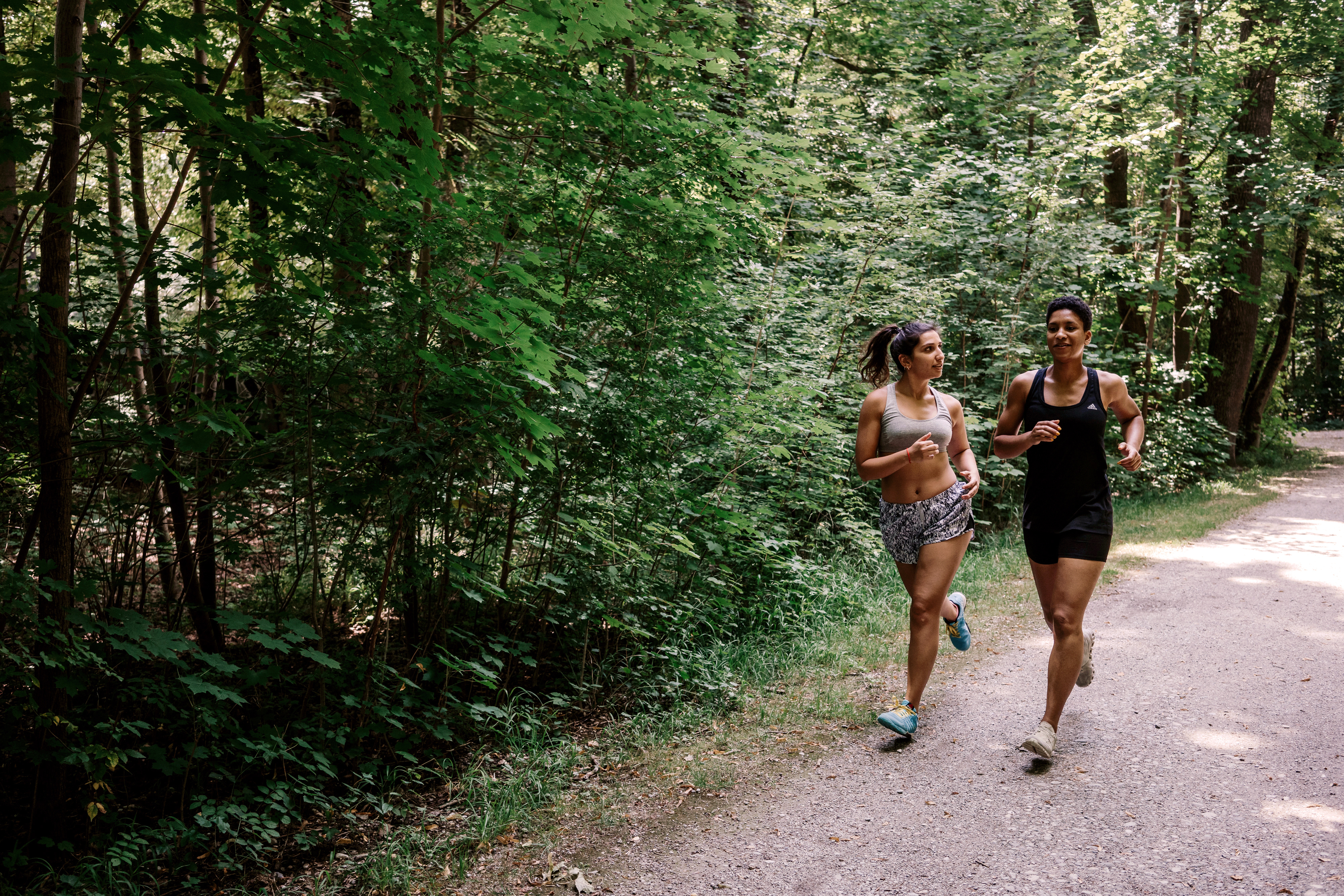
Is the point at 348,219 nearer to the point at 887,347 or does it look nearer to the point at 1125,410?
the point at 887,347

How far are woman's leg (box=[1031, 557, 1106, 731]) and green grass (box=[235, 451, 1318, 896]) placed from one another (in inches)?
46.3

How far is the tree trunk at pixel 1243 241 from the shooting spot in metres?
16.4

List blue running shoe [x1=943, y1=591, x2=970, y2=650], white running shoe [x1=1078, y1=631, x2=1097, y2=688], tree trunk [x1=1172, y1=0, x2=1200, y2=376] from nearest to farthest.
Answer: white running shoe [x1=1078, y1=631, x2=1097, y2=688] < blue running shoe [x1=943, y1=591, x2=970, y2=650] < tree trunk [x1=1172, y1=0, x2=1200, y2=376]

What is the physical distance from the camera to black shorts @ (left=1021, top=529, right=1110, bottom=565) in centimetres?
432

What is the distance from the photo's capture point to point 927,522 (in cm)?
473

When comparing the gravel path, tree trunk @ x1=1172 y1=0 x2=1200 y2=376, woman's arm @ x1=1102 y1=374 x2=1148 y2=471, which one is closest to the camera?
the gravel path

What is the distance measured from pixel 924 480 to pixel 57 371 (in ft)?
14.1

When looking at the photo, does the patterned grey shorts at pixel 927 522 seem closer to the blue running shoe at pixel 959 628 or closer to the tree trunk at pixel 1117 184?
the blue running shoe at pixel 959 628

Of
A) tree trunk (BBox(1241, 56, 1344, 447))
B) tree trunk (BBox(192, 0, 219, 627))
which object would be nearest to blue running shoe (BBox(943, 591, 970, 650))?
tree trunk (BBox(192, 0, 219, 627))

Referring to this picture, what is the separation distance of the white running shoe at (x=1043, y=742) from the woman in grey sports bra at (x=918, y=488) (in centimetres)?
61

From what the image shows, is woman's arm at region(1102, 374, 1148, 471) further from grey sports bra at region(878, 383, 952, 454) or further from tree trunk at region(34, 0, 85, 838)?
tree trunk at region(34, 0, 85, 838)

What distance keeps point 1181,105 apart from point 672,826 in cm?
1589

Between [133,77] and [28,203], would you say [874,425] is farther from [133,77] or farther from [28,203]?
[28,203]

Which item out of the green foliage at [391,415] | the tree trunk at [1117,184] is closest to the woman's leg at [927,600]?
the green foliage at [391,415]
